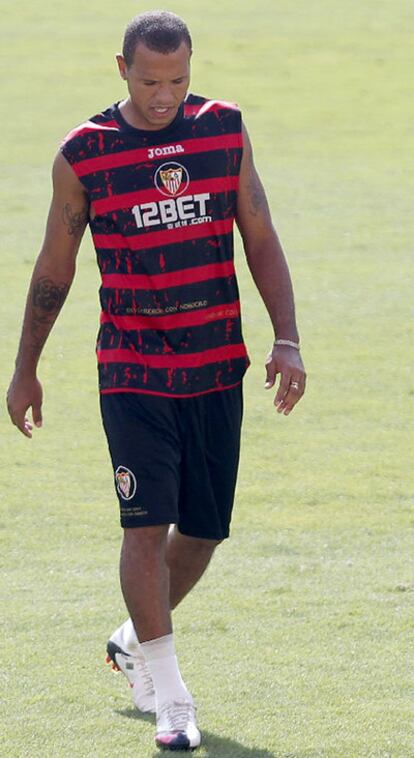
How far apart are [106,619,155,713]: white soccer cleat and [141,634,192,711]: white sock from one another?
18 cm

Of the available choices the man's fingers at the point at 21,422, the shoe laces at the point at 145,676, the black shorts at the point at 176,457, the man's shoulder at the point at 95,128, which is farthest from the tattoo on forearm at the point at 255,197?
the shoe laces at the point at 145,676

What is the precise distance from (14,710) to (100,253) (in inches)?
54.7

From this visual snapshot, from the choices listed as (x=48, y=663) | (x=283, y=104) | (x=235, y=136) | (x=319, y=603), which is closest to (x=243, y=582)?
(x=319, y=603)

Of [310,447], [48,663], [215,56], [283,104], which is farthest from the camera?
[215,56]

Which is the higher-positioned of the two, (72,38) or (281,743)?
(72,38)

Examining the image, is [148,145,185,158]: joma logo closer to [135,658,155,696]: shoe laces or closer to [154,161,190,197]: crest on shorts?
[154,161,190,197]: crest on shorts

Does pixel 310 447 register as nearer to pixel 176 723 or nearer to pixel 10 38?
pixel 176 723

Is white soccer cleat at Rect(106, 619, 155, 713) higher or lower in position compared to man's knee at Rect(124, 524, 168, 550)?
lower

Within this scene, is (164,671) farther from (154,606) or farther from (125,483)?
(125,483)

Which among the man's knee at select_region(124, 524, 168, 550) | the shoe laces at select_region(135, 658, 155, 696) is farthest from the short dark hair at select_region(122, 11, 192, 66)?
the shoe laces at select_region(135, 658, 155, 696)

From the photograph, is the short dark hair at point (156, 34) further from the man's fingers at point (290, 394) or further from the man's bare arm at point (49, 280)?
the man's fingers at point (290, 394)

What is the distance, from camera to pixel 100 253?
480 cm

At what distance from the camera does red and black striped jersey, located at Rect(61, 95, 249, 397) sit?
473cm

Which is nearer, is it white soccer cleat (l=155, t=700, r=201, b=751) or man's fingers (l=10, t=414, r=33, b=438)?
white soccer cleat (l=155, t=700, r=201, b=751)
